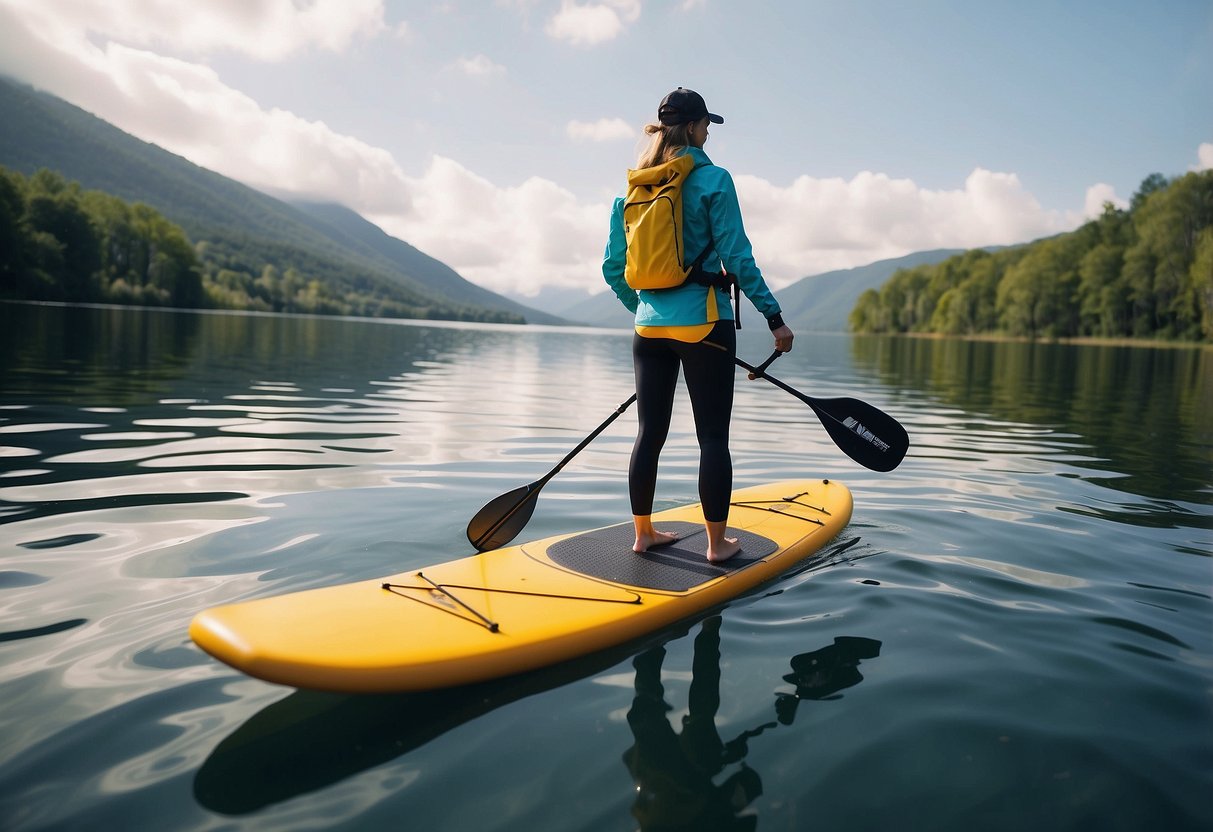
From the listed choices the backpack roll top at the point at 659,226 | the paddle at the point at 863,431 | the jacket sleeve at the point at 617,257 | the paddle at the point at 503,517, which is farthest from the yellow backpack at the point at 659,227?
the paddle at the point at 863,431

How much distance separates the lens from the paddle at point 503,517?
504 centimetres

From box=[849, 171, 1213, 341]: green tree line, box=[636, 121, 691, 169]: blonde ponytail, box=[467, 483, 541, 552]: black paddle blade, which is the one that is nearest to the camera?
box=[636, 121, 691, 169]: blonde ponytail

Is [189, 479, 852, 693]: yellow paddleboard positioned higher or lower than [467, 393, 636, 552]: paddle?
lower

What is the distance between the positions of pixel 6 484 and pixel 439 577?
15.9ft

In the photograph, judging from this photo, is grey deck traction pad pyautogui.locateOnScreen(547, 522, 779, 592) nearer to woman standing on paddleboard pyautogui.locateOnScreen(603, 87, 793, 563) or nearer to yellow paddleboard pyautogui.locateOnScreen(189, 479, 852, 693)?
yellow paddleboard pyautogui.locateOnScreen(189, 479, 852, 693)

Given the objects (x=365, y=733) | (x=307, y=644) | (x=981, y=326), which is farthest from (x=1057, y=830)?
(x=981, y=326)

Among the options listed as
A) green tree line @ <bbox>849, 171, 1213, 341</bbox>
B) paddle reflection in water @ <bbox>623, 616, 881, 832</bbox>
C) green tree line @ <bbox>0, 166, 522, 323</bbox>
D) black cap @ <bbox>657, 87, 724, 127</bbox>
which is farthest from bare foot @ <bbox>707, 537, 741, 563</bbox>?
green tree line @ <bbox>0, 166, 522, 323</bbox>

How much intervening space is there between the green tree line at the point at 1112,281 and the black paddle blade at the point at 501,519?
232 ft

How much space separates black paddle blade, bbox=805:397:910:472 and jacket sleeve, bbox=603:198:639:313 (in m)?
1.61

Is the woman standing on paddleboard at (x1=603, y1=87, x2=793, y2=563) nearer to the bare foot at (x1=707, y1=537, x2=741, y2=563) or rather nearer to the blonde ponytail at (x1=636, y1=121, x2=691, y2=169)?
the blonde ponytail at (x1=636, y1=121, x2=691, y2=169)

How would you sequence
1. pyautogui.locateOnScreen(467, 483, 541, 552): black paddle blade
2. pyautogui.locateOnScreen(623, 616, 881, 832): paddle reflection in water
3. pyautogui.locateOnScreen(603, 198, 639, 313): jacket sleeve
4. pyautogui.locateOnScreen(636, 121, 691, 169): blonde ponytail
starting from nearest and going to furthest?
1. pyautogui.locateOnScreen(623, 616, 881, 832): paddle reflection in water
2. pyautogui.locateOnScreen(636, 121, 691, 169): blonde ponytail
3. pyautogui.locateOnScreen(603, 198, 639, 313): jacket sleeve
4. pyautogui.locateOnScreen(467, 483, 541, 552): black paddle blade

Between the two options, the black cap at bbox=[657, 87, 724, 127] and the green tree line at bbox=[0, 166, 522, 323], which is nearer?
the black cap at bbox=[657, 87, 724, 127]

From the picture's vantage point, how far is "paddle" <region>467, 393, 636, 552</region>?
198 inches

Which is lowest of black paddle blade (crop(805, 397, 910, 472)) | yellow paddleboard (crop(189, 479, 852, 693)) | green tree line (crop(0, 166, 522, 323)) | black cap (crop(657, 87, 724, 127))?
yellow paddleboard (crop(189, 479, 852, 693))
